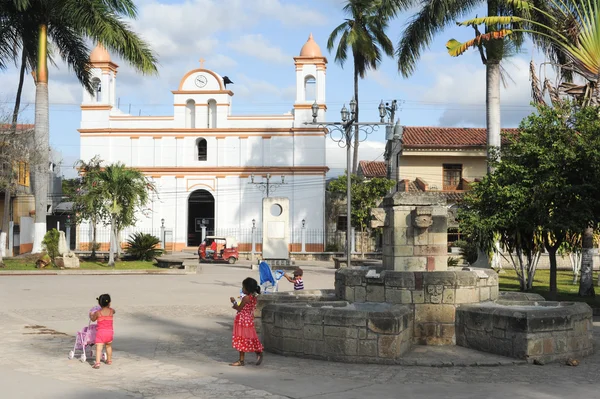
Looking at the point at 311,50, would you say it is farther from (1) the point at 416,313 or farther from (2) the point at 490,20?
(1) the point at 416,313

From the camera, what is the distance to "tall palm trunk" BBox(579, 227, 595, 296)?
690 inches

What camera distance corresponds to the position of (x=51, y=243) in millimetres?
26438

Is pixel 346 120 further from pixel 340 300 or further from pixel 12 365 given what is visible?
pixel 12 365

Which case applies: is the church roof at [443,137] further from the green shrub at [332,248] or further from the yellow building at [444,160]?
the green shrub at [332,248]

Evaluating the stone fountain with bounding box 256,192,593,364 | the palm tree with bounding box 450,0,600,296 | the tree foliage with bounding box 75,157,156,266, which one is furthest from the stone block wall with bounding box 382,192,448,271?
the tree foliage with bounding box 75,157,156,266

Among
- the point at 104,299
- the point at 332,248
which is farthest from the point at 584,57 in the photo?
the point at 332,248

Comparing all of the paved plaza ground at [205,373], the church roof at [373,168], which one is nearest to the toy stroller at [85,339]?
Result: the paved plaza ground at [205,373]

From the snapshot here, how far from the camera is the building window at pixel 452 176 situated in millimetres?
38969

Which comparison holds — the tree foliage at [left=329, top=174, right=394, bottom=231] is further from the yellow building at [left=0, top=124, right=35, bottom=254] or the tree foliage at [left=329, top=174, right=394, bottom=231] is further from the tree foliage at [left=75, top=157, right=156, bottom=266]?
the yellow building at [left=0, top=124, right=35, bottom=254]

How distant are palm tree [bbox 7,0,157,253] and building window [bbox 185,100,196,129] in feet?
57.4

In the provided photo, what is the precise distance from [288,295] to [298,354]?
2.22m

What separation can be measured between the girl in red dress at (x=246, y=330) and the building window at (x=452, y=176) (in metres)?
31.3

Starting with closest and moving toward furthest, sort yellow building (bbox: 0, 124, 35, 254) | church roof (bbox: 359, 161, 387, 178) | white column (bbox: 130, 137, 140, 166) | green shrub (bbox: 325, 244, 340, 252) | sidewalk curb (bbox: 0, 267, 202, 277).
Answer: sidewalk curb (bbox: 0, 267, 202, 277), yellow building (bbox: 0, 124, 35, 254), green shrub (bbox: 325, 244, 340, 252), white column (bbox: 130, 137, 140, 166), church roof (bbox: 359, 161, 387, 178)

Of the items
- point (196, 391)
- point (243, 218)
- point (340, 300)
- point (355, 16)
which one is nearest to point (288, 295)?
point (340, 300)
